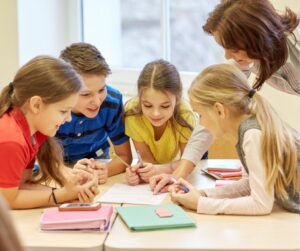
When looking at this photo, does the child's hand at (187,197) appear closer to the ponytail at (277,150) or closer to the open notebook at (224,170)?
the ponytail at (277,150)

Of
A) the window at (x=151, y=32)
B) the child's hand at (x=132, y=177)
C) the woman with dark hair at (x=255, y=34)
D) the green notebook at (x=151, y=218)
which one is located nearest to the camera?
the green notebook at (x=151, y=218)

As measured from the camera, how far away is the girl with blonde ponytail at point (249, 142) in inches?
47.1

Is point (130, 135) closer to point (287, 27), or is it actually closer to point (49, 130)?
point (49, 130)

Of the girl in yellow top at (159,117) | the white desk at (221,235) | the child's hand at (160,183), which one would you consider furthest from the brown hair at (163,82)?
the white desk at (221,235)

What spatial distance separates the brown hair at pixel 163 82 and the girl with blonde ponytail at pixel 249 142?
0.43m

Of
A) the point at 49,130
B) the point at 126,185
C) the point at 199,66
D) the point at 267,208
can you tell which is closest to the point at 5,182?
the point at 49,130

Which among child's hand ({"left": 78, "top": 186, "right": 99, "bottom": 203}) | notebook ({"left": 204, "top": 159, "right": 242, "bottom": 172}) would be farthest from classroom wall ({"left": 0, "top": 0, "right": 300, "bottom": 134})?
child's hand ({"left": 78, "top": 186, "right": 99, "bottom": 203})

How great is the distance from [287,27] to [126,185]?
0.72 meters

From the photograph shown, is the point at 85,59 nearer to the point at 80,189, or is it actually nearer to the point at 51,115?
the point at 51,115

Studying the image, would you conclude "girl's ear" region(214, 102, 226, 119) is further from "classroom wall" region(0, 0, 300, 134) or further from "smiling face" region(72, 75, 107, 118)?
"classroom wall" region(0, 0, 300, 134)

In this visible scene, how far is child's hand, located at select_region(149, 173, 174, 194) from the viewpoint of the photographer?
1.45m

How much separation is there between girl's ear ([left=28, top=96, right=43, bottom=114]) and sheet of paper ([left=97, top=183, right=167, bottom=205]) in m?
0.32

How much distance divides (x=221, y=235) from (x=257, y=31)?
61 centimetres

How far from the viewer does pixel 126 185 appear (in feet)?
5.12
